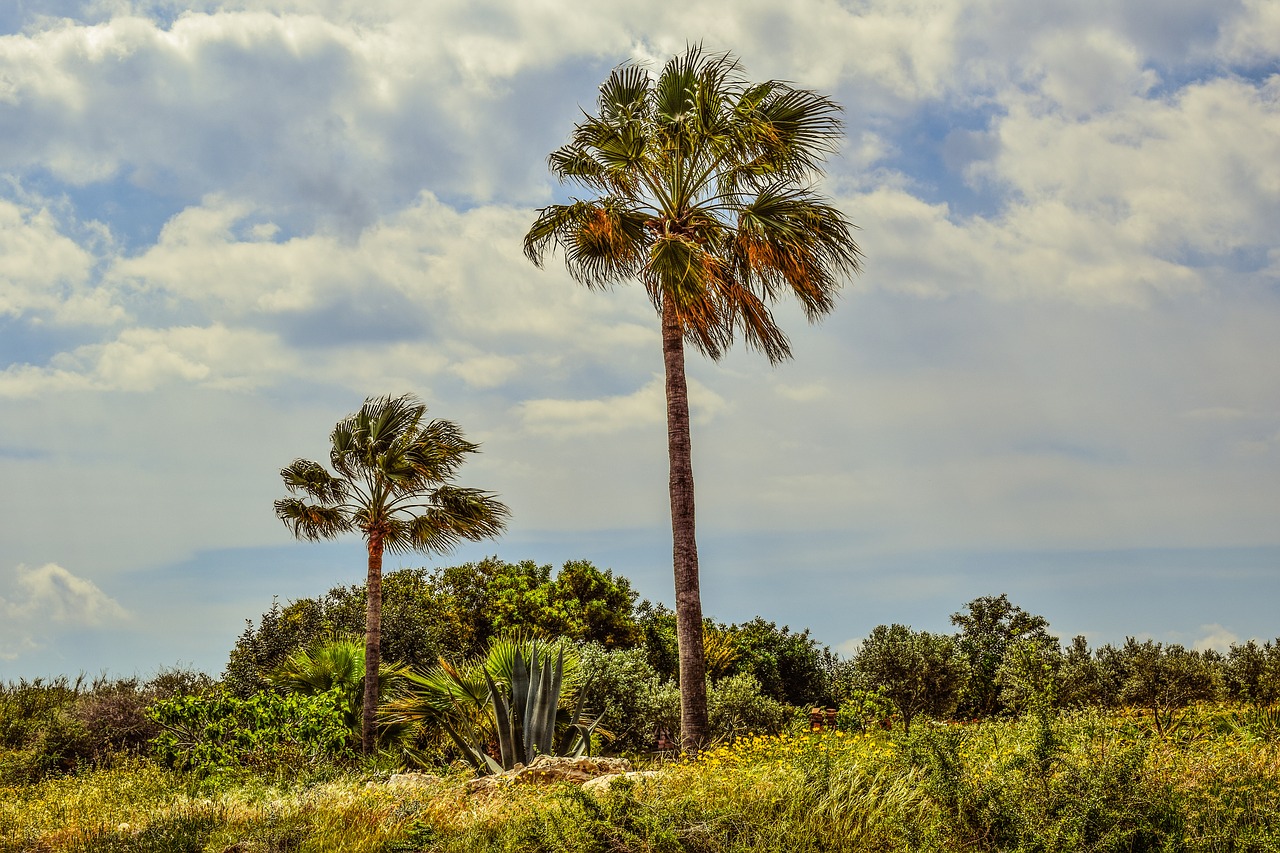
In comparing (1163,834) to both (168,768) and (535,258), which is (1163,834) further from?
(168,768)

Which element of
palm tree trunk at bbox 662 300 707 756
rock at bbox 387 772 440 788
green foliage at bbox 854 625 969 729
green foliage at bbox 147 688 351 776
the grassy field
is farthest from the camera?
green foliage at bbox 854 625 969 729

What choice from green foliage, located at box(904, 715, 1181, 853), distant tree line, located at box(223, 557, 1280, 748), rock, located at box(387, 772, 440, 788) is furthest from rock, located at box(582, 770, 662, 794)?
distant tree line, located at box(223, 557, 1280, 748)

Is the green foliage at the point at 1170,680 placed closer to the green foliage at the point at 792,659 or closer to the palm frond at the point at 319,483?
the green foliage at the point at 792,659

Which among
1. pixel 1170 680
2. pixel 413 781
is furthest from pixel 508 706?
pixel 1170 680

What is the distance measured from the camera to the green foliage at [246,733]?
1598 cm

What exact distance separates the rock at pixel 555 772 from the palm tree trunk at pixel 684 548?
1397mm

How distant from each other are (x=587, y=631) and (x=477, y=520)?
8.86m

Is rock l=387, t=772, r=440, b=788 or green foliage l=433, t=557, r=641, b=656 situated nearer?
rock l=387, t=772, r=440, b=788

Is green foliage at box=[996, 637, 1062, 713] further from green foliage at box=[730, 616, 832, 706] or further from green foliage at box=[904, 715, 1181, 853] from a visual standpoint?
green foliage at box=[904, 715, 1181, 853]

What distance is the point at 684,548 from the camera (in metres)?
14.2

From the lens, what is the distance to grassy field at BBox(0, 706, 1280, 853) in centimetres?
793

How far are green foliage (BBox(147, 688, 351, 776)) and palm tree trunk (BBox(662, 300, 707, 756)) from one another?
6.06 m

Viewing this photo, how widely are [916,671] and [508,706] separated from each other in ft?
39.1

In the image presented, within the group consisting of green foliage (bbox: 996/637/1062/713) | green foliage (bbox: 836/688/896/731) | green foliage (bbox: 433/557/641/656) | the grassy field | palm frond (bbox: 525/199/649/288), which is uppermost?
palm frond (bbox: 525/199/649/288)
